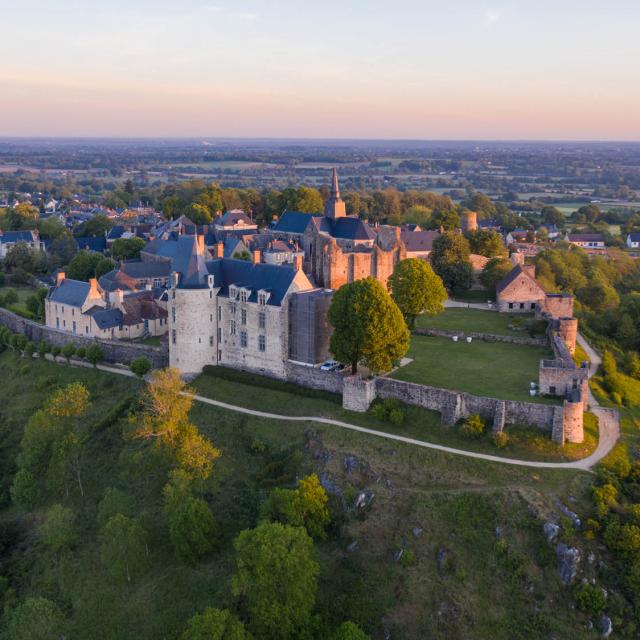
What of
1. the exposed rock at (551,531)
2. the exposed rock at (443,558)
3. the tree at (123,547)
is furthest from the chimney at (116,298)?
the exposed rock at (551,531)

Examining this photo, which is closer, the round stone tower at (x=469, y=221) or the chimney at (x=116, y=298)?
the chimney at (x=116, y=298)

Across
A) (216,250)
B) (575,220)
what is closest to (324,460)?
(216,250)

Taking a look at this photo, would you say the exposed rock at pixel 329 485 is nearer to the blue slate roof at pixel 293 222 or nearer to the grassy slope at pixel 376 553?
the grassy slope at pixel 376 553

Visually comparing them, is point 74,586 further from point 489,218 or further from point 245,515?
point 489,218

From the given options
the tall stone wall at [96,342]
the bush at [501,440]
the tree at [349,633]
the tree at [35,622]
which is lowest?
the tree at [35,622]

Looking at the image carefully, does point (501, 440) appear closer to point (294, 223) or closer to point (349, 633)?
point (349, 633)

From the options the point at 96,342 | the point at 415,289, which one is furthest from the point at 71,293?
the point at 415,289
